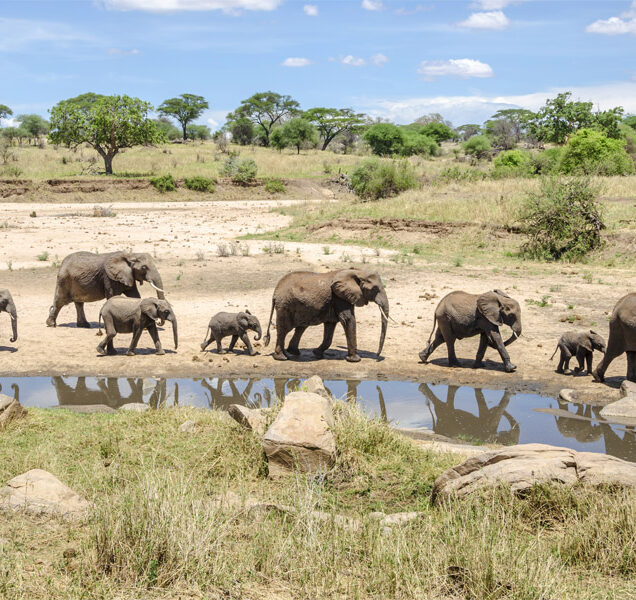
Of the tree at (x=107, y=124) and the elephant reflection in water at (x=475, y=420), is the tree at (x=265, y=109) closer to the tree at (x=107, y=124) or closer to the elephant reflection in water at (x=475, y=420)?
the tree at (x=107, y=124)

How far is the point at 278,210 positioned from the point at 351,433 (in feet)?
98.8

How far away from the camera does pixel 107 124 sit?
47.0 m

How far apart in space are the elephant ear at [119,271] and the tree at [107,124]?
36333mm

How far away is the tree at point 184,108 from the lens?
8256cm

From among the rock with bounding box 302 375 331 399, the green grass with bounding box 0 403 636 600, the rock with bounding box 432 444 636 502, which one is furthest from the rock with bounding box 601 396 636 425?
the green grass with bounding box 0 403 636 600

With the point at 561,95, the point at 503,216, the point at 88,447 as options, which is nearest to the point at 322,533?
the point at 88,447

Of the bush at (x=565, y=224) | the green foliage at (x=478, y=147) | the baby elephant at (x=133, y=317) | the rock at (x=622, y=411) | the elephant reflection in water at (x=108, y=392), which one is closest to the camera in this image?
the rock at (x=622, y=411)

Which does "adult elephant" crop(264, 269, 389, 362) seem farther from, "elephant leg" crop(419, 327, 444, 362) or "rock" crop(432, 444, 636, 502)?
"rock" crop(432, 444, 636, 502)

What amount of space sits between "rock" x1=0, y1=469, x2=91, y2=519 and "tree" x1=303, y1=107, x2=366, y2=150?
7597 cm

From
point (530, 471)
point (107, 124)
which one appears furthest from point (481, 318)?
point (107, 124)

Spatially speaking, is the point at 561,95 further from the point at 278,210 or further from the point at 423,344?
the point at 423,344

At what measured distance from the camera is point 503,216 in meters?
24.2

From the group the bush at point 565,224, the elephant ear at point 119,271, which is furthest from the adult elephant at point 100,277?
the bush at point 565,224

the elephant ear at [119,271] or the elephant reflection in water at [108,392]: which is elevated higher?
the elephant ear at [119,271]
